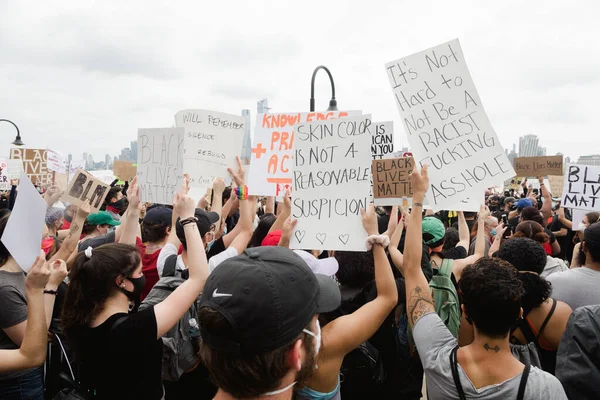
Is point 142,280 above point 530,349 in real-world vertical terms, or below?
above

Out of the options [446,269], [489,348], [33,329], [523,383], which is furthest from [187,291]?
[446,269]

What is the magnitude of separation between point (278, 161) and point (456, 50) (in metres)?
1.96

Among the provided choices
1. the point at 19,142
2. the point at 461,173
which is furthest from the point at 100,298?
the point at 19,142

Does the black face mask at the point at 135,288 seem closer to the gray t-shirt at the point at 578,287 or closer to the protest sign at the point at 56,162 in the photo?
the gray t-shirt at the point at 578,287

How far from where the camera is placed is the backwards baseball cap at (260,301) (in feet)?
4.30

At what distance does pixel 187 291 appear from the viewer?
2.37 metres

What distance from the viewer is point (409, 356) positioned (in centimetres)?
341

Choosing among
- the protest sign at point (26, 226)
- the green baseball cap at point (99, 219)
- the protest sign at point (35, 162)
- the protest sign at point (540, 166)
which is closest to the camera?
the protest sign at point (26, 226)

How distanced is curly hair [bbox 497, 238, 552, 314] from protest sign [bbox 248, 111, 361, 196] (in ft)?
6.81

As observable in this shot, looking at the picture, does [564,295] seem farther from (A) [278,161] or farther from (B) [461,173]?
(A) [278,161]

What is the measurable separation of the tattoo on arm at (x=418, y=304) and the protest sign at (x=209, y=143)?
9.90 feet

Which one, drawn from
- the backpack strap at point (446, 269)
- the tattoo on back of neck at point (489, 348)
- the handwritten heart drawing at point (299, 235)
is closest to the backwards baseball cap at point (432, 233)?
the backpack strap at point (446, 269)

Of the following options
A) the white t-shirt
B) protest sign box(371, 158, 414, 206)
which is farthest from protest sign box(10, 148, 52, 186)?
protest sign box(371, 158, 414, 206)

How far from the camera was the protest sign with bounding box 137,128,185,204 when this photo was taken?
4.04 m
